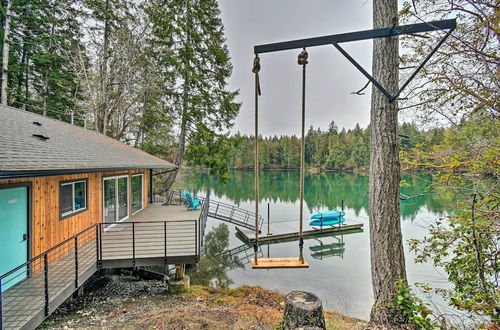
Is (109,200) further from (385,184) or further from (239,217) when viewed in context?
(239,217)

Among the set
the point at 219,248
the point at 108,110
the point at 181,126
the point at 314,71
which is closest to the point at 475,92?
the point at 314,71

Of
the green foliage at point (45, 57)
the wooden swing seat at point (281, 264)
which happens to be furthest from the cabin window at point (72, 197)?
the green foliage at point (45, 57)

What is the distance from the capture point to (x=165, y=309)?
4.34 m

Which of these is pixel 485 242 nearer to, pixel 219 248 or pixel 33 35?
pixel 219 248

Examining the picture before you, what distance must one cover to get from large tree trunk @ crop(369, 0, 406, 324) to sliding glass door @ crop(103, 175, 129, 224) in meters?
6.60

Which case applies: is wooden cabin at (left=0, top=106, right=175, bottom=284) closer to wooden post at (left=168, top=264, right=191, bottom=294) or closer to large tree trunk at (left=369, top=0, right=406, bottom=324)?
wooden post at (left=168, top=264, right=191, bottom=294)

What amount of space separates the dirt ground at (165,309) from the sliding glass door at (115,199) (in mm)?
1825

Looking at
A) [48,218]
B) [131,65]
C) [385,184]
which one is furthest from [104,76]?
[385,184]

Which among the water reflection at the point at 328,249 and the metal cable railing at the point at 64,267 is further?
the water reflection at the point at 328,249

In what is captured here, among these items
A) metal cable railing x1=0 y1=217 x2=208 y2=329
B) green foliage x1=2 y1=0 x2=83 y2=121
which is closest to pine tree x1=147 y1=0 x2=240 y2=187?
green foliage x1=2 y1=0 x2=83 y2=121

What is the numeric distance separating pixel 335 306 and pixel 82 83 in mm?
15478

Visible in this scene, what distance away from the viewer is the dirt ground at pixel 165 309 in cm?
374

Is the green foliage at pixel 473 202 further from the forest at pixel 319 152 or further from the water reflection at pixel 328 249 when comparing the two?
the forest at pixel 319 152

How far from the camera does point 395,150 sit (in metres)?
2.47
